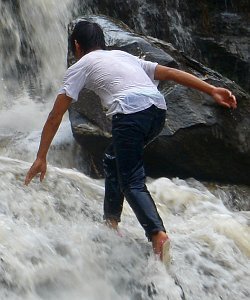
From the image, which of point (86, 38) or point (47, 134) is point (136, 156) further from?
point (86, 38)

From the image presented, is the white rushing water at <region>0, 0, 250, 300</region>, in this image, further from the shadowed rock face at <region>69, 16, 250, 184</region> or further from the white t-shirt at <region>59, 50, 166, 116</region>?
the white t-shirt at <region>59, 50, 166, 116</region>

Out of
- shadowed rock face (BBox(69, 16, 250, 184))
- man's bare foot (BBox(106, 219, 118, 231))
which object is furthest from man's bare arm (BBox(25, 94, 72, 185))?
shadowed rock face (BBox(69, 16, 250, 184))

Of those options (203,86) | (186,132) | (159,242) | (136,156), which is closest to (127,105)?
(136,156)

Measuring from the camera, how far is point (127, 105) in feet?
14.9

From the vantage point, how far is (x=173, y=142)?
24.2 ft

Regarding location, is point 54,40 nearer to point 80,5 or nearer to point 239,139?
point 80,5

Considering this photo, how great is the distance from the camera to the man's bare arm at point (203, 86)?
183 inches

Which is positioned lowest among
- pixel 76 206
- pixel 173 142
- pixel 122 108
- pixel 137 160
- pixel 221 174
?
pixel 221 174

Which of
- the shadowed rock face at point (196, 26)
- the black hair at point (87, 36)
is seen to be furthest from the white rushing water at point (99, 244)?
the shadowed rock face at point (196, 26)

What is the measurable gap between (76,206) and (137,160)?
1078 mm

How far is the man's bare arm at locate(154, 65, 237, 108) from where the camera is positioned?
15.3 ft

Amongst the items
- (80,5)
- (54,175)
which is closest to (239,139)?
(54,175)

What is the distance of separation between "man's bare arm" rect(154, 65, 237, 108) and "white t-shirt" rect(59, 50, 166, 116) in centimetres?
19

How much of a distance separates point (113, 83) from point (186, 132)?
285 centimetres
